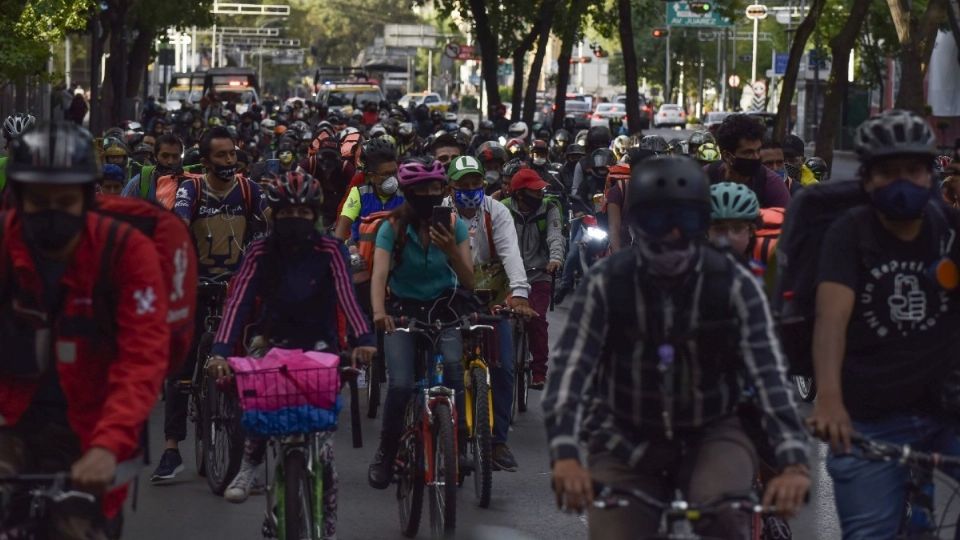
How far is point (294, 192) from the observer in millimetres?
7922

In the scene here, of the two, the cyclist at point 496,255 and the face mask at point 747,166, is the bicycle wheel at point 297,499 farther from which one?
the face mask at point 747,166

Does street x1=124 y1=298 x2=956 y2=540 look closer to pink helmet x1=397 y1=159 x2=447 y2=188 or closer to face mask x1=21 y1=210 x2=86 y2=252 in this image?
pink helmet x1=397 y1=159 x2=447 y2=188

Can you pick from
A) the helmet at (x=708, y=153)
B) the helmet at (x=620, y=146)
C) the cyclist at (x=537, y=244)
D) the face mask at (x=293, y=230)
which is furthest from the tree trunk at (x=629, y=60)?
the face mask at (x=293, y=230)

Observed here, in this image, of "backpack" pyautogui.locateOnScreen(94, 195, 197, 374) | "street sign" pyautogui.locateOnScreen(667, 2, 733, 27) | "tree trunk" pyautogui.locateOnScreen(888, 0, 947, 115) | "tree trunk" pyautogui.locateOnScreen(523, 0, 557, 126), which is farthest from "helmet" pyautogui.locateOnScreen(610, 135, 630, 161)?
"street sign" pyautogui.locateOnScreen(667, 2, 733, 27)

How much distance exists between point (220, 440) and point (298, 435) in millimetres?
2795

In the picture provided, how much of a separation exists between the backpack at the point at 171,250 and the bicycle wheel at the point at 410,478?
3.18 metres

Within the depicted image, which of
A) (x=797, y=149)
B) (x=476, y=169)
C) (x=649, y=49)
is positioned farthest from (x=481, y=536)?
(x=649, y=49)

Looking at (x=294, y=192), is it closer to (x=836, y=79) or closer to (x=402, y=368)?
(x=402, y=368)

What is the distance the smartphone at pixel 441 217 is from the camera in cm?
891

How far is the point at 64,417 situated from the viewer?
17.4ft

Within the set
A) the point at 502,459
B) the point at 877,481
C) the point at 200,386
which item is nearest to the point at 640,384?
the point at 877,481

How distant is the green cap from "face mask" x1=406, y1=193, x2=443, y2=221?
139cm

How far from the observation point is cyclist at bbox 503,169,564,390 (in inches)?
507

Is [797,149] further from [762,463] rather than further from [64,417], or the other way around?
[64,417]
